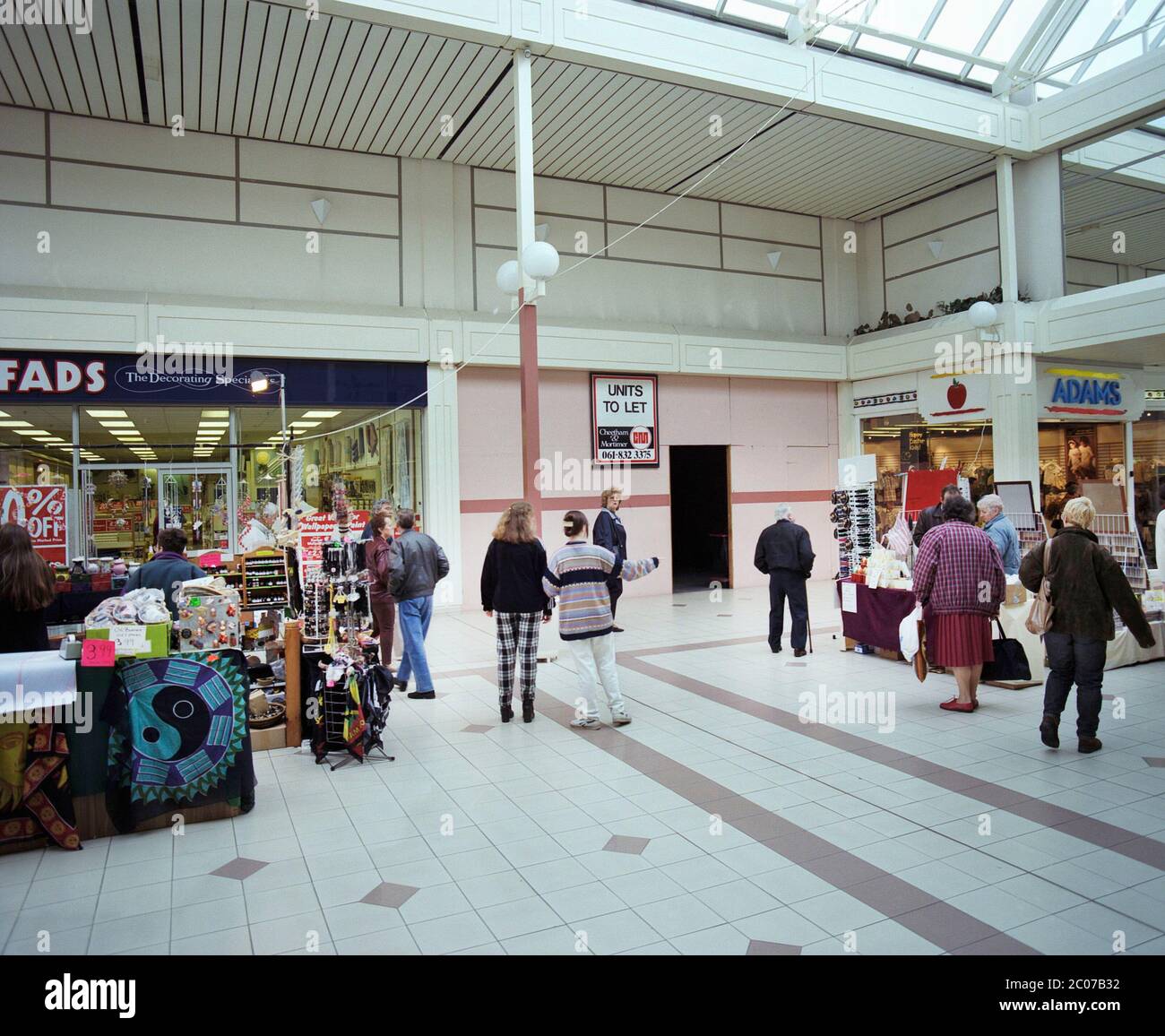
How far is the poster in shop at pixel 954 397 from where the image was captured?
1231 cm

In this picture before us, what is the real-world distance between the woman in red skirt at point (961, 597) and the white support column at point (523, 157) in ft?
15.4

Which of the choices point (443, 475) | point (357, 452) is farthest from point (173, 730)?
point (357, 452)

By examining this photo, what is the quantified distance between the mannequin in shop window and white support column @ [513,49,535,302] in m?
3.43

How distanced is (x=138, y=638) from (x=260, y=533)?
14.3ft

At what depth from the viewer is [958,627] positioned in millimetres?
5555

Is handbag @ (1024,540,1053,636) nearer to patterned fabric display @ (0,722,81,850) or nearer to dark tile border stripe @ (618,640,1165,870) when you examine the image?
dark tile border stripe @ (618,640,1165,870)

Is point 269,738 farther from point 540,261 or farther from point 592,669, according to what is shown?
point 540,261

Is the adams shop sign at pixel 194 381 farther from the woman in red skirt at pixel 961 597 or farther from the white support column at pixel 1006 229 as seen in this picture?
the white support column at pixel 1006 229

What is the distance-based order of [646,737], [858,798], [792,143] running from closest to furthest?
1. [858,798]
2. [646,737]
3. [792,143]
